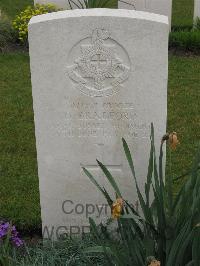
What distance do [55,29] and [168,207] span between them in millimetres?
1151

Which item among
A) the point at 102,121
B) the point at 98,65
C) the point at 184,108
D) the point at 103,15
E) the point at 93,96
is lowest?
the point at 184,108

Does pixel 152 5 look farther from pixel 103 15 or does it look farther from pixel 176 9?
pixel 103 15

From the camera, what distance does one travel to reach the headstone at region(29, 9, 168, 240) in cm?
324

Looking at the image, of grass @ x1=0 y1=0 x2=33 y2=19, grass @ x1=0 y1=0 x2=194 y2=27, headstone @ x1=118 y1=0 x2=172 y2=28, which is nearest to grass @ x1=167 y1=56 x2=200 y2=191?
headstone @ x1=118 y1=0 x2=172 y2=28

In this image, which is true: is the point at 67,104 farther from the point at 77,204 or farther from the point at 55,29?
the point at 77,204

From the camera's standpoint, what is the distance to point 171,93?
6.60m

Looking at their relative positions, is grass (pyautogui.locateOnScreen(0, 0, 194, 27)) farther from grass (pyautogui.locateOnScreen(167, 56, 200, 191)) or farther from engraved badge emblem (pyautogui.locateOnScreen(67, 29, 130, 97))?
engraved badge emblem (pyautogui.locateOnScreen(67, 29, 130, 97))

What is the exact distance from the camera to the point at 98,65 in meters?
3.33

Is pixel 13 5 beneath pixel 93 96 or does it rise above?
above

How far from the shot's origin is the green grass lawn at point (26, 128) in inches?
176

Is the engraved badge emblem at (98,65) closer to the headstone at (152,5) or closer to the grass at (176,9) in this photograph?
the headstone at (152,5)

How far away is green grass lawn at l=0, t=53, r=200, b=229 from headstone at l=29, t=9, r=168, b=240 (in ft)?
1.65

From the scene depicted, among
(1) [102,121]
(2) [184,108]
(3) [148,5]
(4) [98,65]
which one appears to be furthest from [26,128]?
(3) [148,5]

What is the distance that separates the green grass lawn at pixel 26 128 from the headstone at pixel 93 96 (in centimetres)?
50
